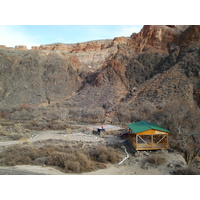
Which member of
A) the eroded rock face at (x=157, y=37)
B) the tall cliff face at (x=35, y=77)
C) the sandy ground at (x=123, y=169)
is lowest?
the sandy ground at (x=123, y=169)

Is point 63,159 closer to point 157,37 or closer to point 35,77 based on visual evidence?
point 157,37

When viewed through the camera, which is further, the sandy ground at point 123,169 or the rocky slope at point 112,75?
the rocky slope at point 112,75

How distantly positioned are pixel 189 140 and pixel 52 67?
159 feet

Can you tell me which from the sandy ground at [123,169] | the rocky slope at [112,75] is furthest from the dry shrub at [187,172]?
the rocky slope at [112,75]

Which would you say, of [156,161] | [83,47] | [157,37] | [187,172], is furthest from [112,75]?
[187,172]

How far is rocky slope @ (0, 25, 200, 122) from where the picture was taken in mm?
32156

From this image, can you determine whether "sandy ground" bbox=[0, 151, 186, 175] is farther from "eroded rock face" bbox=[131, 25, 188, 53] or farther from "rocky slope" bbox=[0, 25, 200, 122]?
"eroded rock face" bbox=[131, 25, 188, 53]

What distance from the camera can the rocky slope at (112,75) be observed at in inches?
1266

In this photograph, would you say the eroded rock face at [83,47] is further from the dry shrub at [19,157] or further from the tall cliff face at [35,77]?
the dry shrub at [19,157]

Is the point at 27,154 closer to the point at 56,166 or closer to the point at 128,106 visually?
the point at 56,166

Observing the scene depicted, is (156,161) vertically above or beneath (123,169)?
above

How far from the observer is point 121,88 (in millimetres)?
40031

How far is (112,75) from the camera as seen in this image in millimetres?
42812

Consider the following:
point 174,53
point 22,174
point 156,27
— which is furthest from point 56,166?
point 156,27
